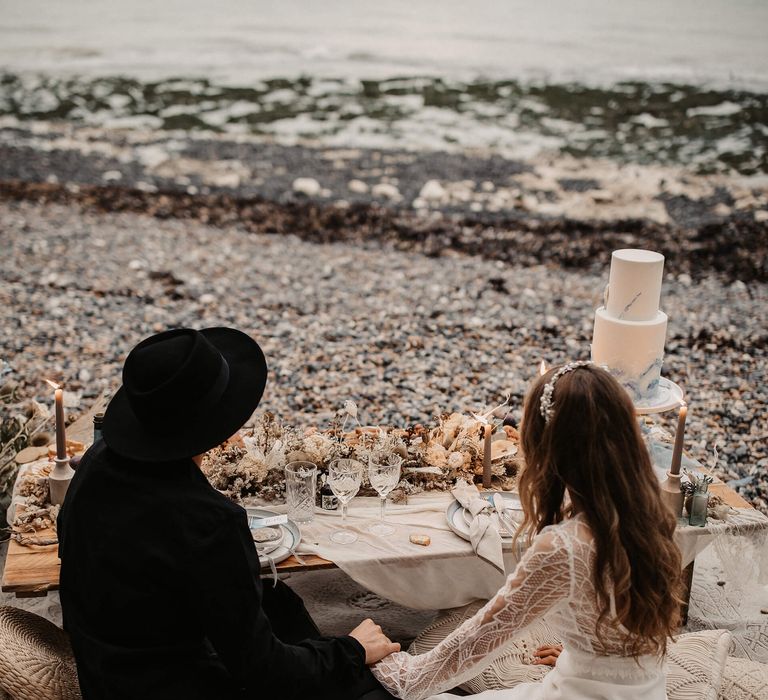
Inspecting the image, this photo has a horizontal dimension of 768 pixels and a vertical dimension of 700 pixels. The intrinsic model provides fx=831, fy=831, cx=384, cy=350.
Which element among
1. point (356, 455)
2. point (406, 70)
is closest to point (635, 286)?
point (356, 455)

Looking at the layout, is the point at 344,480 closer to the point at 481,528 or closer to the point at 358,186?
the point at 481,528

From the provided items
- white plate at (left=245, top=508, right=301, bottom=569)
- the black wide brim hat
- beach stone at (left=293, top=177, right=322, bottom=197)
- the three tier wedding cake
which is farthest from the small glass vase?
beach stone at (left=293, top=177, right=322, bottom=197)

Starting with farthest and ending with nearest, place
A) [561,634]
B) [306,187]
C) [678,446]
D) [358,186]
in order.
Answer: [358,186] < [306,187] < [678,446] < [561,634]

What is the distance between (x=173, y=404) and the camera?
2.06 m

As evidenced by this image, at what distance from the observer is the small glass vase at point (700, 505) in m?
3.10

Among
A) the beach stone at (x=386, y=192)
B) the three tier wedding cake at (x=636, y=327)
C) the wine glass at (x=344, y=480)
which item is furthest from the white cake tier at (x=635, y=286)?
the beach stone at (x=386, y=192)

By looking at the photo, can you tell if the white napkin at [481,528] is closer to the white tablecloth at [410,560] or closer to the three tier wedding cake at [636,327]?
the white tablecloth at [410,560]

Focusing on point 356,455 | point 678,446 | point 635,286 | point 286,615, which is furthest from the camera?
point 635,286

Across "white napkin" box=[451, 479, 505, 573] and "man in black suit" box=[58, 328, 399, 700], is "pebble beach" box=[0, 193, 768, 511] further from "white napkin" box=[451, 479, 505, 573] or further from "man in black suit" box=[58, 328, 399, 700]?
"man in black suit" box=[58, 328, 399, 700]

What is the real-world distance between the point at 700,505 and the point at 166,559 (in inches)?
80.9

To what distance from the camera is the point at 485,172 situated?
43.8 ft

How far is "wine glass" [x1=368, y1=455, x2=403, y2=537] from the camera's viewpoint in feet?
9.77

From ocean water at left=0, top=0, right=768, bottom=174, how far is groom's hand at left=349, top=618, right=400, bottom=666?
12.9m

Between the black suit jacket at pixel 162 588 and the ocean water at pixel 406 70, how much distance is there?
1324cm
